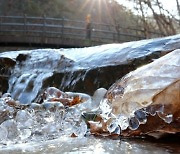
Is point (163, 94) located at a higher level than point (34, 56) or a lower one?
lower

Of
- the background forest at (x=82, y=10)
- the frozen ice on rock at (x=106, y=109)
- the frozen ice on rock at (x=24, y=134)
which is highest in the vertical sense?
the background forest at (x=82, y=10)

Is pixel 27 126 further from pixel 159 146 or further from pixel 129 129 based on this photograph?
pixel 159 146

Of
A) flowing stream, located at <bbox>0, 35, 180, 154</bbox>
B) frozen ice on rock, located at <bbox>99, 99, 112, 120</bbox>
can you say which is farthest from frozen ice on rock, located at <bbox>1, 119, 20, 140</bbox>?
frozen ice on rock, located at <bbox>99, 99, 112, 120</bbox>

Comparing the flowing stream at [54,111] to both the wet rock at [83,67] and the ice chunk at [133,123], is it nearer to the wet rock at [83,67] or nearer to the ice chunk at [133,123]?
the wet rock at [83,67]

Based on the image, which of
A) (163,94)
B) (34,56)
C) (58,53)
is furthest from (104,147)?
(34,56)

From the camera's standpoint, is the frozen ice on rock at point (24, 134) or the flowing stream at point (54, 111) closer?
the flowing stream at point (54, 111)

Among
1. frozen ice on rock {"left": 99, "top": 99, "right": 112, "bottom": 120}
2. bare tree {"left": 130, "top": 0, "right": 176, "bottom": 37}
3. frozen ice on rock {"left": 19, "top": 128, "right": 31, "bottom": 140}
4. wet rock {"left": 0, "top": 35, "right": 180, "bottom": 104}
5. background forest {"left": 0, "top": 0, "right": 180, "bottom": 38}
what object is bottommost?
frozen ice on rock {"left": 19, "top": 128, "right": 31, "bottom": 140}

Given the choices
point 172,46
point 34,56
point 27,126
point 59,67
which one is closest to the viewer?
point 27,126

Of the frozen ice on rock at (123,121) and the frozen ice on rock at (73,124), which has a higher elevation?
the frozen ice on rock at (123,121)

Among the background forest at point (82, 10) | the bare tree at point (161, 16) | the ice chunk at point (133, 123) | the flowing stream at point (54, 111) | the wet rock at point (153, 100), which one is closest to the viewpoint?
the flowing stream at point (54, 111)

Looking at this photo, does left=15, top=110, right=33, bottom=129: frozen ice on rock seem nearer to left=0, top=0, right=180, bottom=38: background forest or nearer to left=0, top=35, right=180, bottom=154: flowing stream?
left=0, top=35, right=180, bottom=154: flowing stream

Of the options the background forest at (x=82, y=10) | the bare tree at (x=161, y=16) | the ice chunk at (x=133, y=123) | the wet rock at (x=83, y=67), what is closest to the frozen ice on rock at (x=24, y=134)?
the ice chunk at (x=133, y=123)

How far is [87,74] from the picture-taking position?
10.5 feet

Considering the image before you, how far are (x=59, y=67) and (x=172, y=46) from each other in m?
1.29
